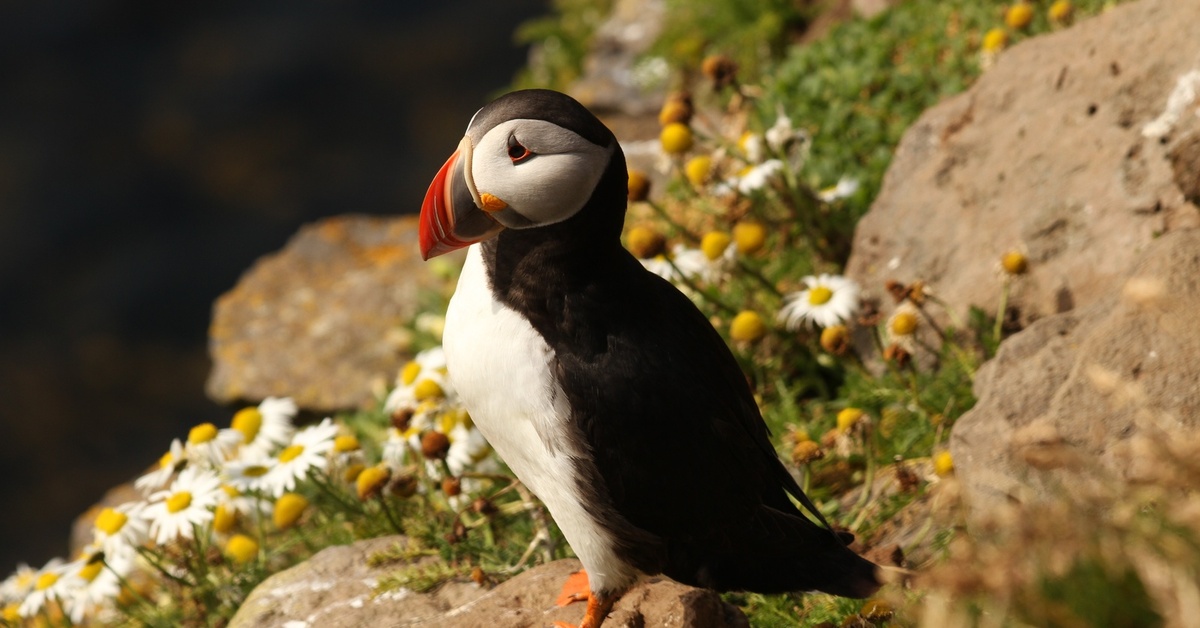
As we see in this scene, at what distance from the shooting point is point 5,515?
353 inches

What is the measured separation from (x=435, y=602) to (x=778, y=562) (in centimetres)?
101

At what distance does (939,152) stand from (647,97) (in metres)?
3.00

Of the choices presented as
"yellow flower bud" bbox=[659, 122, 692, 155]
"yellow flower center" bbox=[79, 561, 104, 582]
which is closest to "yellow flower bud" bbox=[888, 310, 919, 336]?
"yellow flower bud" bbox=[659, 122, 692, 155]

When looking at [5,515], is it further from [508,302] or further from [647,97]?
[508,302]

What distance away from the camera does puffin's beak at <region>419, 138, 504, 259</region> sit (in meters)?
2.59

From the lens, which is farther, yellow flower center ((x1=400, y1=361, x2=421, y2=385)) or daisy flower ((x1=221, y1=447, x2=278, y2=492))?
yellow flower center ((x1=400, y1=361, x2=421, y2=385))

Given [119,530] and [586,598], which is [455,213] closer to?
[586,598]

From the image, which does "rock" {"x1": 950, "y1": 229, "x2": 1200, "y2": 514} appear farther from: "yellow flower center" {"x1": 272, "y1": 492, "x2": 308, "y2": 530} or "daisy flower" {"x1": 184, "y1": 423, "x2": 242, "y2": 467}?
"daisy flower" {"x1": 184, "y1": 423, "x2": 242, "y2": 467}

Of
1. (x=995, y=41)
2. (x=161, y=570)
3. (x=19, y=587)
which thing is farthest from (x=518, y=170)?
(x=995, y=41)

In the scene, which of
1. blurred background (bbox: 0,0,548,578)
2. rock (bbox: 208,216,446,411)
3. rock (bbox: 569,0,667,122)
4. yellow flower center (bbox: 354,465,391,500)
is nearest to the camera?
yellow flower center (bbox: 354,465,391,500)

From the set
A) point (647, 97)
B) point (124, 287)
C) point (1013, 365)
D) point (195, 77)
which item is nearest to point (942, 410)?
point (1013, 365)

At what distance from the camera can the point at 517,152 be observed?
254 centimetres

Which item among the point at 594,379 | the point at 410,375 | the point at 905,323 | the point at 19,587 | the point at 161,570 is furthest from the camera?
the point at 410,375

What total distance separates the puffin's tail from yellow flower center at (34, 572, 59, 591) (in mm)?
2097
